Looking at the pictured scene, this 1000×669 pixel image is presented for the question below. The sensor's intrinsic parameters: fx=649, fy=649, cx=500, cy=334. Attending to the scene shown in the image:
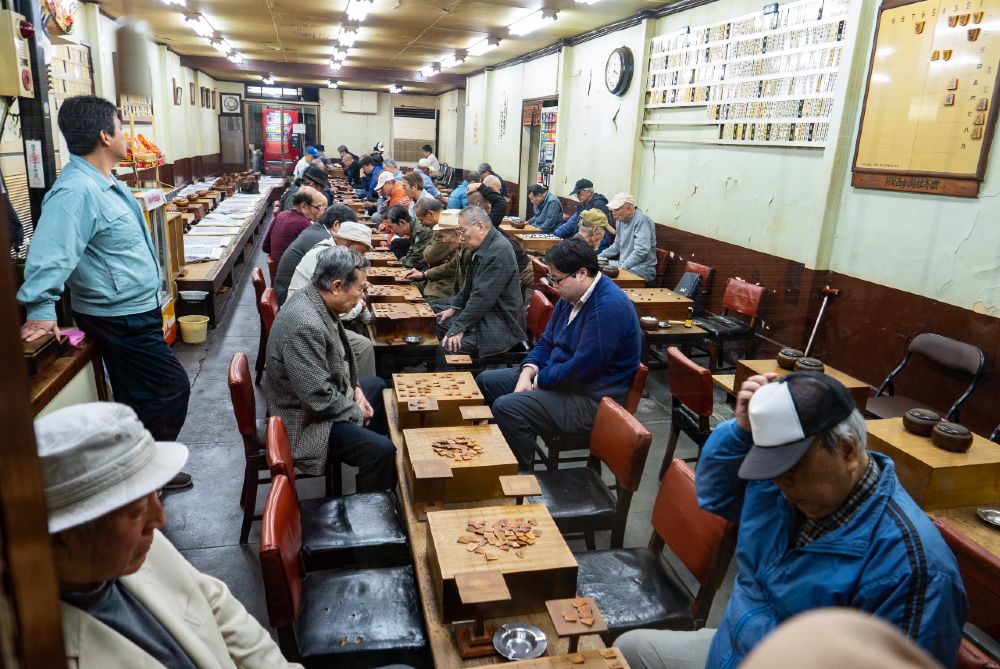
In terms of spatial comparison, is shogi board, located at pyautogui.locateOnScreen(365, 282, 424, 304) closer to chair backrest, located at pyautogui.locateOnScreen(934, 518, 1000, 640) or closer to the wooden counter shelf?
the wooden counter shelf

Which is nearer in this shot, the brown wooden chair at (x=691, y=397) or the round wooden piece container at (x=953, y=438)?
the round wooden piece container at (x=953, y=438)

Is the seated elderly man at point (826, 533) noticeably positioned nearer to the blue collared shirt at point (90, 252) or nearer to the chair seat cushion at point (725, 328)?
the blue collared shirt at point (90, 252)

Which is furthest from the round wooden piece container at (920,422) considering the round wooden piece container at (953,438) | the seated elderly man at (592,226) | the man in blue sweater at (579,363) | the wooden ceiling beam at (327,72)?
the wooden ceiling beam at (327,72)

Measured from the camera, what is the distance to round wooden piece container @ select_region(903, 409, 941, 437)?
2.85 m

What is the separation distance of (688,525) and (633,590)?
31cm

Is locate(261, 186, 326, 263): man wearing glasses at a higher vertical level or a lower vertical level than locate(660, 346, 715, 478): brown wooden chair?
higher

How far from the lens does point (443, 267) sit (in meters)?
5.76

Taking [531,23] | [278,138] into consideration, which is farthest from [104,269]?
[278,138]

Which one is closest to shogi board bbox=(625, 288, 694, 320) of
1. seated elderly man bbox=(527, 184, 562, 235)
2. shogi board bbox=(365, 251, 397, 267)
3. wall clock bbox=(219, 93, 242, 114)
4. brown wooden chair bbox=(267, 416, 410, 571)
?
shogi board bbox=(365, 251, 397, 267)

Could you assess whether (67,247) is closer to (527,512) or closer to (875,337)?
(527,512)

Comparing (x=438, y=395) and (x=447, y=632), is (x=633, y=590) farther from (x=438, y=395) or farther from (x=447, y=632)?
(x=438, y=395)

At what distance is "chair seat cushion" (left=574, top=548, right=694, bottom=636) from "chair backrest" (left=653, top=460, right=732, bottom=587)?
0.12 m

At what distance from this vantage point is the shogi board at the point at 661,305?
539cm

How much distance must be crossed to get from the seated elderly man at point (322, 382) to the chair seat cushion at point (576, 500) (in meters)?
0.72
